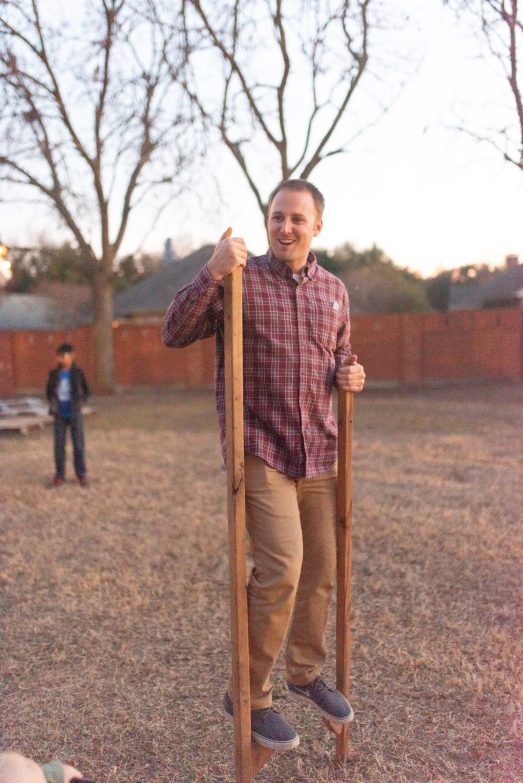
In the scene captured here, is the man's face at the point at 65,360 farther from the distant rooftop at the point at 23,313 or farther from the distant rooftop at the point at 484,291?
the distant rooftop at the point at 23,313

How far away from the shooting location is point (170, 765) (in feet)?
9.23

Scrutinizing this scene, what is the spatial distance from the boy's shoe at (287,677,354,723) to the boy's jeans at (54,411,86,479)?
5827 mm

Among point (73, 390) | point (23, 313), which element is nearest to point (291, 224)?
point (73, 390)

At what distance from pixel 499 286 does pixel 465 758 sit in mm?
32884

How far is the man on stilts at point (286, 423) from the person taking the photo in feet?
8.25

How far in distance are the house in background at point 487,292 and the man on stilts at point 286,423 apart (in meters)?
26.4

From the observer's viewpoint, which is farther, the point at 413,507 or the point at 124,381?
the point at 124,381

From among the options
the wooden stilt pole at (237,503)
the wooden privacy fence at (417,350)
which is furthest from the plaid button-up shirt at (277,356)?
the wooden privacy fence at (417,350)

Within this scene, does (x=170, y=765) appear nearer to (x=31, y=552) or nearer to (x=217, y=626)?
(x=217, y=626)

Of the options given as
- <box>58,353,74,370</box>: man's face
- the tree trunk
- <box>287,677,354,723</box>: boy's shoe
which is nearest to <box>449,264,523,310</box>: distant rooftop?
the tree trunk

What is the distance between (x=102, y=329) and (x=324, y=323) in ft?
64.4

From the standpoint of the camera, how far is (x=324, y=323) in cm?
275

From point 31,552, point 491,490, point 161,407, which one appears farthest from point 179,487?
point 161,407

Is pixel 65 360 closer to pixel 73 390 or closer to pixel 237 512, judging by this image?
pixel 73 390
